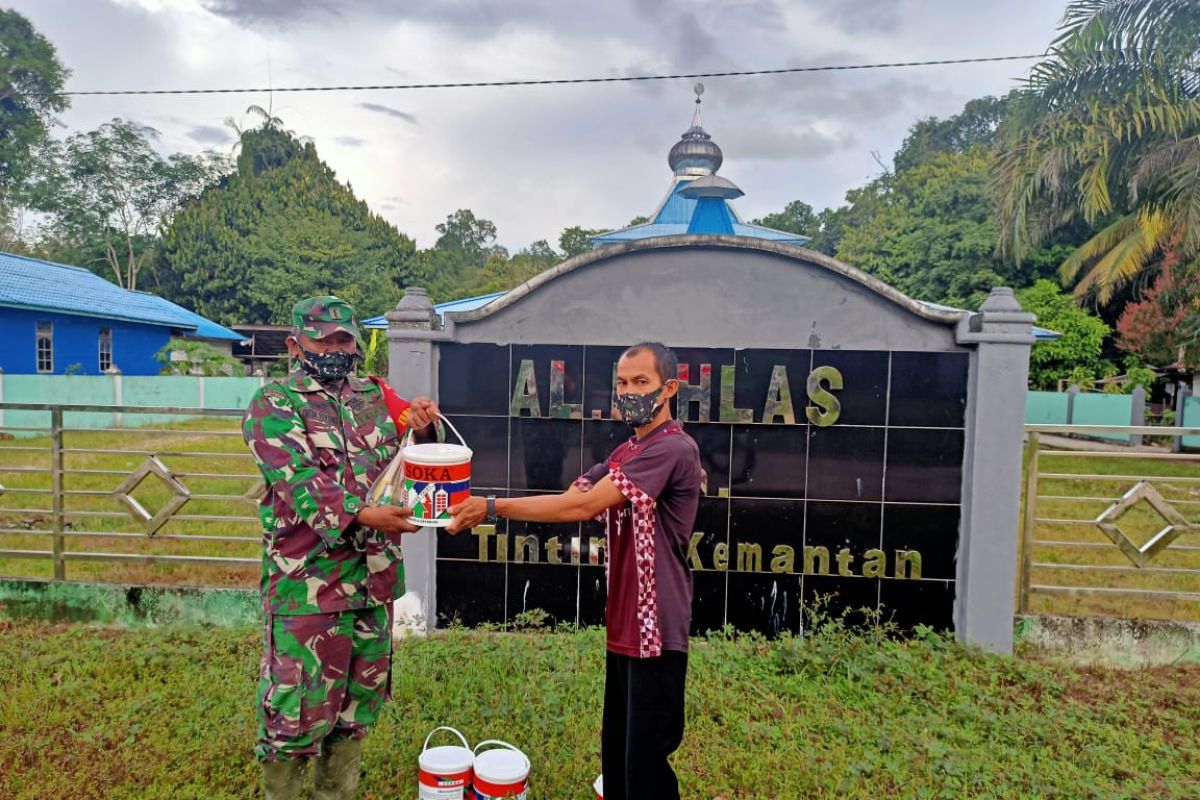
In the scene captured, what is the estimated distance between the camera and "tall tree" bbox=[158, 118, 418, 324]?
114 feet

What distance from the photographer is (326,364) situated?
272 centimetres

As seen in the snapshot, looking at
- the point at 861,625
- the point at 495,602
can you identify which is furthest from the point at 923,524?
the point at 495,602

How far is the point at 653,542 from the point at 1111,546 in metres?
4.42

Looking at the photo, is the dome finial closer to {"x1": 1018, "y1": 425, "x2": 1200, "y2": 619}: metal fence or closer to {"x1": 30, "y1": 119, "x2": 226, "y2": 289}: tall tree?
{"x1": 1018, "y1": 425, "x2": 1200, "y2": 619}: metal fence

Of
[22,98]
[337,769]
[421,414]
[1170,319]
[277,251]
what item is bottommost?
[337,769]

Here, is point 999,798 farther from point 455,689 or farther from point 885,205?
point 885,205

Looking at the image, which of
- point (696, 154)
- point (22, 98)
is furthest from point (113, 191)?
point (696, 154)

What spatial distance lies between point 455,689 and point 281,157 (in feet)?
149

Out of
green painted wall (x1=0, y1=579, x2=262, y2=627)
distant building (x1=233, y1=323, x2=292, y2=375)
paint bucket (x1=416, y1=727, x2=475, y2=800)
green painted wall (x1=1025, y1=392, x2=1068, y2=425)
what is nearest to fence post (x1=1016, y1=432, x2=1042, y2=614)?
paint bucket (x1=416, y1=727, x2=475, y2=800)

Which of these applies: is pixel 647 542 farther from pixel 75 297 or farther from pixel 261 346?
pixel 261 346

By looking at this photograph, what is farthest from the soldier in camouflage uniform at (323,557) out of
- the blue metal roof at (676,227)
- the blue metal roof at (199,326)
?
the blue metal roof at (199,326)

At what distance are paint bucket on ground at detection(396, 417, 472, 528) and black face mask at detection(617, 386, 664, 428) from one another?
556mm

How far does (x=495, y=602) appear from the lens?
521 centimetres

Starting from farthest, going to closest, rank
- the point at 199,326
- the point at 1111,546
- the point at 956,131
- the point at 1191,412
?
the point at 956,131
the point at 199,326
the point at 1191,412
the point at 1111,546
